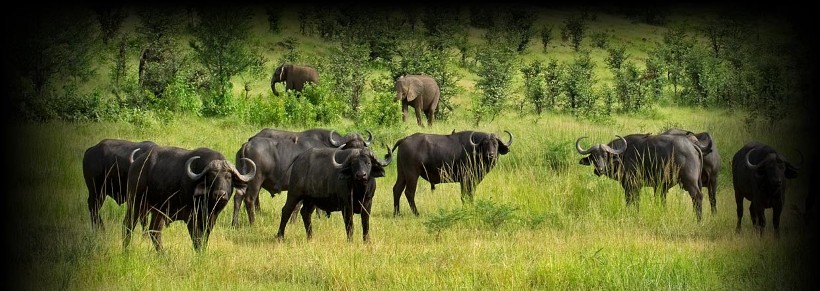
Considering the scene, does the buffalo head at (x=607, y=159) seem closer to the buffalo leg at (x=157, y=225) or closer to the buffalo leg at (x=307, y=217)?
the buffalo leg at (x=307, y=217)

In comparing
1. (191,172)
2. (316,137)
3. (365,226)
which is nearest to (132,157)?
(191,172)

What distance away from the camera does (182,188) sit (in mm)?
8852

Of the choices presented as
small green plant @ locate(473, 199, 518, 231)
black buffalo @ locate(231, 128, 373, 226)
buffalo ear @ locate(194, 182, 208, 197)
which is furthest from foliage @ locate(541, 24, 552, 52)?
buffalo ear @ locate(194, 182, 208, 197)

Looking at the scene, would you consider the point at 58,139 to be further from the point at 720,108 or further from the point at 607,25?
the point at 607,25

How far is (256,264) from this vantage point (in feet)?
27.5

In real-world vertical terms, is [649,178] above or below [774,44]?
below

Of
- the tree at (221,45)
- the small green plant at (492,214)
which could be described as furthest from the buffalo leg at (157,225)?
the tree at (221,45)

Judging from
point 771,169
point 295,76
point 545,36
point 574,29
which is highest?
point 574,29

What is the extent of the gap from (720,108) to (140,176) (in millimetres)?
22108

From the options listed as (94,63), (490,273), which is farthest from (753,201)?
(94,63)

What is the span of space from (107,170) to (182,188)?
212 centimetres

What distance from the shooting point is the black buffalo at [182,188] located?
340 inches

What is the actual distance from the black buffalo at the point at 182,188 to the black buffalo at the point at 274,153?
7.13 feet

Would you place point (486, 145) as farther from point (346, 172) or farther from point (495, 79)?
point (495, 79)
